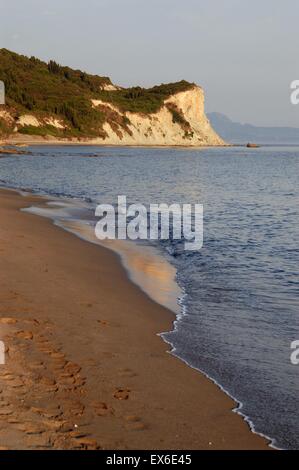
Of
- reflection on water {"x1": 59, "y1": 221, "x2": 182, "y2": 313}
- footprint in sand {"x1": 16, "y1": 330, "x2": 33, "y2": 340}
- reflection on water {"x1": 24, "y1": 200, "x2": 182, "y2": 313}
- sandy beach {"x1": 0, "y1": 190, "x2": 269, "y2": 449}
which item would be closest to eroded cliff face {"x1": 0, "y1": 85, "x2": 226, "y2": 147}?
reflection on water {"x1": 24, "y1": 200, "x2": 182, "y2": 313}

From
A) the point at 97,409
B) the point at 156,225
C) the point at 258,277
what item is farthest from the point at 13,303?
the point at 156,225

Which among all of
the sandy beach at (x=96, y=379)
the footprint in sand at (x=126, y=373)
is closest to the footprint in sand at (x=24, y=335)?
the sandy beach at (x=96, y=379)

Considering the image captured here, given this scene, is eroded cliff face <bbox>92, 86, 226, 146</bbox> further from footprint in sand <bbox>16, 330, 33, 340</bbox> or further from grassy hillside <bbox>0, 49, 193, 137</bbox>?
footprint in sand <bbox>16, 330, 33, 340</bbox>

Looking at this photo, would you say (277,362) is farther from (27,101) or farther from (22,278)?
(27,101)

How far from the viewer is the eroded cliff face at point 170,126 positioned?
121012 mm

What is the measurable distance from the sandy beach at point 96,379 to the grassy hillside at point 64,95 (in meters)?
94.8

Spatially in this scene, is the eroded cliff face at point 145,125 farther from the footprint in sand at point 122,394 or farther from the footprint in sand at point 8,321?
the footprint in sand at point 122,394

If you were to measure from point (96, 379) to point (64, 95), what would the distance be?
123 metres

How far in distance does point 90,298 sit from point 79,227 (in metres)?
8.28

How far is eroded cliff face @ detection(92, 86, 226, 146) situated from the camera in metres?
121

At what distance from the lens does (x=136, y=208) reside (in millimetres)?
22656

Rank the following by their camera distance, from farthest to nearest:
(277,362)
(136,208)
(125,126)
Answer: (125,126) < (136,208) < (277,362)

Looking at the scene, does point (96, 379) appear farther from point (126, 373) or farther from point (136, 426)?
point (136, 426)

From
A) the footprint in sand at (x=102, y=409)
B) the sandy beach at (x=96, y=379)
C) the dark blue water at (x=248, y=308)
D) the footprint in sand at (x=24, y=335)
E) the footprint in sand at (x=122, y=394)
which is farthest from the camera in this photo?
the footprint in sand at (x=24, y=335)
